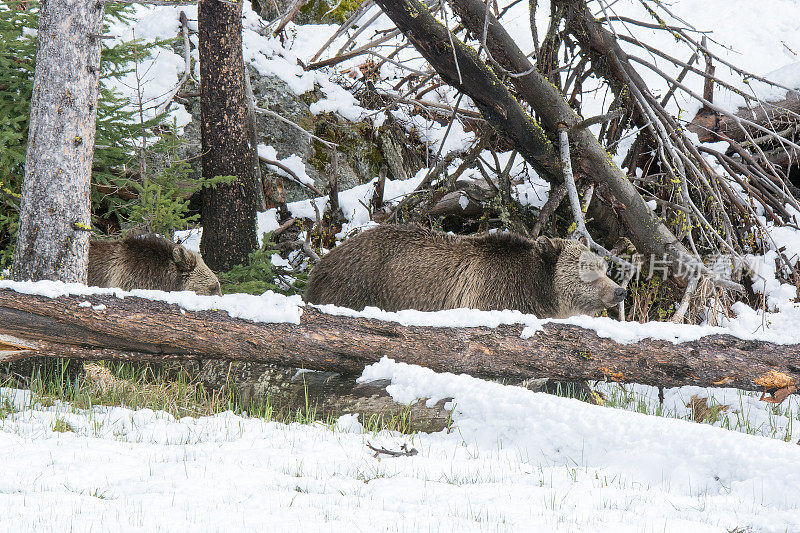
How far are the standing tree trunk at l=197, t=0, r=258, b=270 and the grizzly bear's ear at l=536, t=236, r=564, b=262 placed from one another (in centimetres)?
337

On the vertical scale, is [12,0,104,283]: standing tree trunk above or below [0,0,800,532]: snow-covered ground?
above

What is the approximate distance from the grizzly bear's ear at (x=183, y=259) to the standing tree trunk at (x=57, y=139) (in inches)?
49.0

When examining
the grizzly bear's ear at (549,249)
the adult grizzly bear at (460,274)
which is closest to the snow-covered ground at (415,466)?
the adult grizzly bear at (460,274)

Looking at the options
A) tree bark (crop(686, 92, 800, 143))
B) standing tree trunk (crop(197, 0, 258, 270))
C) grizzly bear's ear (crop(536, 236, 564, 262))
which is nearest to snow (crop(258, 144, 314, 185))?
standing tree trunk (crop(197, 0, 258, 270))

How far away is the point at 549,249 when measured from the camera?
6.56m

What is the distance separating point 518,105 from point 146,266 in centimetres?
405

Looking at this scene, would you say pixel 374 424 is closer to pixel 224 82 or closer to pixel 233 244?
pixel 233 244

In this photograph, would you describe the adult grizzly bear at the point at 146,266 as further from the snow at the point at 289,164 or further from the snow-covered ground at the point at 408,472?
the snow at the point at 289,164

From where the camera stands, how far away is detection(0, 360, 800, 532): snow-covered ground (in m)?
2.80

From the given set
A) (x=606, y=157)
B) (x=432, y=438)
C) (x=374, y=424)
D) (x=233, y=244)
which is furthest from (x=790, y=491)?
(x=233, y=244)

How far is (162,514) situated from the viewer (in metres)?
2.72

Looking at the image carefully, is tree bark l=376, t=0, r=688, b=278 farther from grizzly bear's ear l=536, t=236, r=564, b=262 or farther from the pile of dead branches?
grizzly bear's ear l=536, t=236, r=564, b=262

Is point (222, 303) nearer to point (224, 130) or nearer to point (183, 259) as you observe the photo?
point (183, 259)

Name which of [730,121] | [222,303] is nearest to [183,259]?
[222,303]
